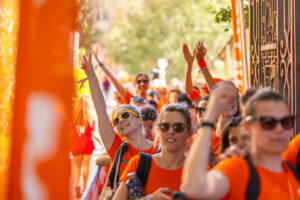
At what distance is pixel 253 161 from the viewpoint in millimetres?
3238

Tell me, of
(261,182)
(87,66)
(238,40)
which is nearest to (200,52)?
(238,40)

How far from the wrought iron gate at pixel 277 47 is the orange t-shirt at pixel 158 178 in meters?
1.98

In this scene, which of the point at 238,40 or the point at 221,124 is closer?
the point at 221,124

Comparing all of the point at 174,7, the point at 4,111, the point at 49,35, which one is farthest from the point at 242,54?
the point at 174,7

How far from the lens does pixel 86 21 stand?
11.2ft

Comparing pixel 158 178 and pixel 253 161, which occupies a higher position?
pixel 253 161

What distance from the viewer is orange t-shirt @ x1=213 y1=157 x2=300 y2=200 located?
3.11 meters

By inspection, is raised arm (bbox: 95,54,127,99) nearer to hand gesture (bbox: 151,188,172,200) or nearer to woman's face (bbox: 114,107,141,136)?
woman's face (bbox: 114,107,141,136)

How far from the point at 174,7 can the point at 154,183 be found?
40841 millimetres

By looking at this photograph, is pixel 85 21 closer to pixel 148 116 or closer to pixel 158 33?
pixel 148 116

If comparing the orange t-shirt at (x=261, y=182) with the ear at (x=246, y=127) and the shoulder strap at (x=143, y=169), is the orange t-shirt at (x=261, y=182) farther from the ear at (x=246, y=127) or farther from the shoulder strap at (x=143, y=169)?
the shoulder strap at (x=143, y=169)

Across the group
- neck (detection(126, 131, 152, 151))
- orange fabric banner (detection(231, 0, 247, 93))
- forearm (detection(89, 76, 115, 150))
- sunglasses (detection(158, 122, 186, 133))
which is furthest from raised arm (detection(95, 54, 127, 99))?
sunglasses (detection(158, 122, 186, 133))

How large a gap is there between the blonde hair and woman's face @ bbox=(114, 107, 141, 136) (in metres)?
5.64

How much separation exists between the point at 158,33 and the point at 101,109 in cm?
4040
